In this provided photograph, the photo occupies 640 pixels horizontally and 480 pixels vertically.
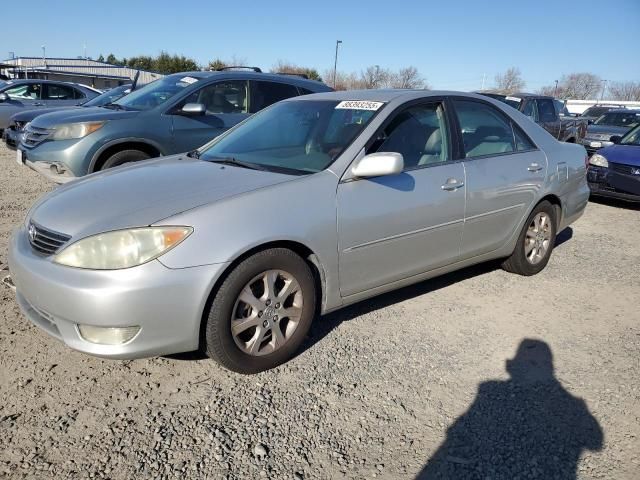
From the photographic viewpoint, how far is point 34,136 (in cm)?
623

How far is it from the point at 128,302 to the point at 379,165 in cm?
159

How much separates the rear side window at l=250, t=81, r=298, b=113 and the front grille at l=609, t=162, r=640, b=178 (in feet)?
17.0

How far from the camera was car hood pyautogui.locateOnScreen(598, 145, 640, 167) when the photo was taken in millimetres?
8062

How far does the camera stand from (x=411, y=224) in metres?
3.46

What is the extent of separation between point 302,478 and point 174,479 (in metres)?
0.53

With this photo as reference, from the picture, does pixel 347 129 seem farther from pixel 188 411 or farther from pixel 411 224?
pixel 188 411

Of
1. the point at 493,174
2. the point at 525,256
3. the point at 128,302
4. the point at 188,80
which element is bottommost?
the point at 525,256

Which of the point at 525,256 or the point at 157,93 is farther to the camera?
the point at 157,93

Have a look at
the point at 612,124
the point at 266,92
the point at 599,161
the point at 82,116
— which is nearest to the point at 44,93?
the point at 82,116

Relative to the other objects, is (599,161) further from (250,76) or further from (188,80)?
(188,80)

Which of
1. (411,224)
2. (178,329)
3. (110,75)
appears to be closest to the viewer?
(178,329)

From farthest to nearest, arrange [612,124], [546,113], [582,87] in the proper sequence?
[582,87], [612,124], [546,113]

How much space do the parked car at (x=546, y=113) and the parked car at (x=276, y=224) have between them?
7.02 metres

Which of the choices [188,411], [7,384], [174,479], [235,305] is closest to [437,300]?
[235,305]
